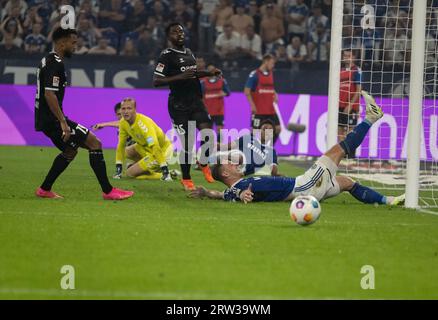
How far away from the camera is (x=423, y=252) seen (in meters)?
8.27

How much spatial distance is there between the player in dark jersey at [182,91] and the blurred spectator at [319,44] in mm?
10796

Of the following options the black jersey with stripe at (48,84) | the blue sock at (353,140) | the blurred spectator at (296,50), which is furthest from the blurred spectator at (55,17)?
the blue sock at (353,140)

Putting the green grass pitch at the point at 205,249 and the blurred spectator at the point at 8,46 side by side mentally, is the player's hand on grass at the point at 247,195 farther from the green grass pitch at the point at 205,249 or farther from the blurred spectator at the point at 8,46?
the blurred spectator at the point at 8,46

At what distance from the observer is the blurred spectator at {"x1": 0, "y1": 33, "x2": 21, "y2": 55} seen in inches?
888

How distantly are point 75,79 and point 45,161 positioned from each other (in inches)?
176

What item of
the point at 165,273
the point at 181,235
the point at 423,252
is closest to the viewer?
the point at 165,273

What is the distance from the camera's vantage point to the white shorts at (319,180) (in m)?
11.2

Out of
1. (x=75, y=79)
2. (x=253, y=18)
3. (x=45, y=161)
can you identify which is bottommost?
(x=45, y=161)

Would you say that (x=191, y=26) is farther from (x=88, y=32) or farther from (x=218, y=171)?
(x=218, y=171)

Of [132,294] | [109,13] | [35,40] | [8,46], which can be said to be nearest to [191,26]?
[109,13]

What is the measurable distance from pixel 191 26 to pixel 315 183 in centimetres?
1343

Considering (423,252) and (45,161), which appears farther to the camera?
(45,161)

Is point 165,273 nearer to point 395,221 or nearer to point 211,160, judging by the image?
point 395,221

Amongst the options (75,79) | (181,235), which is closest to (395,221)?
(181,235)
